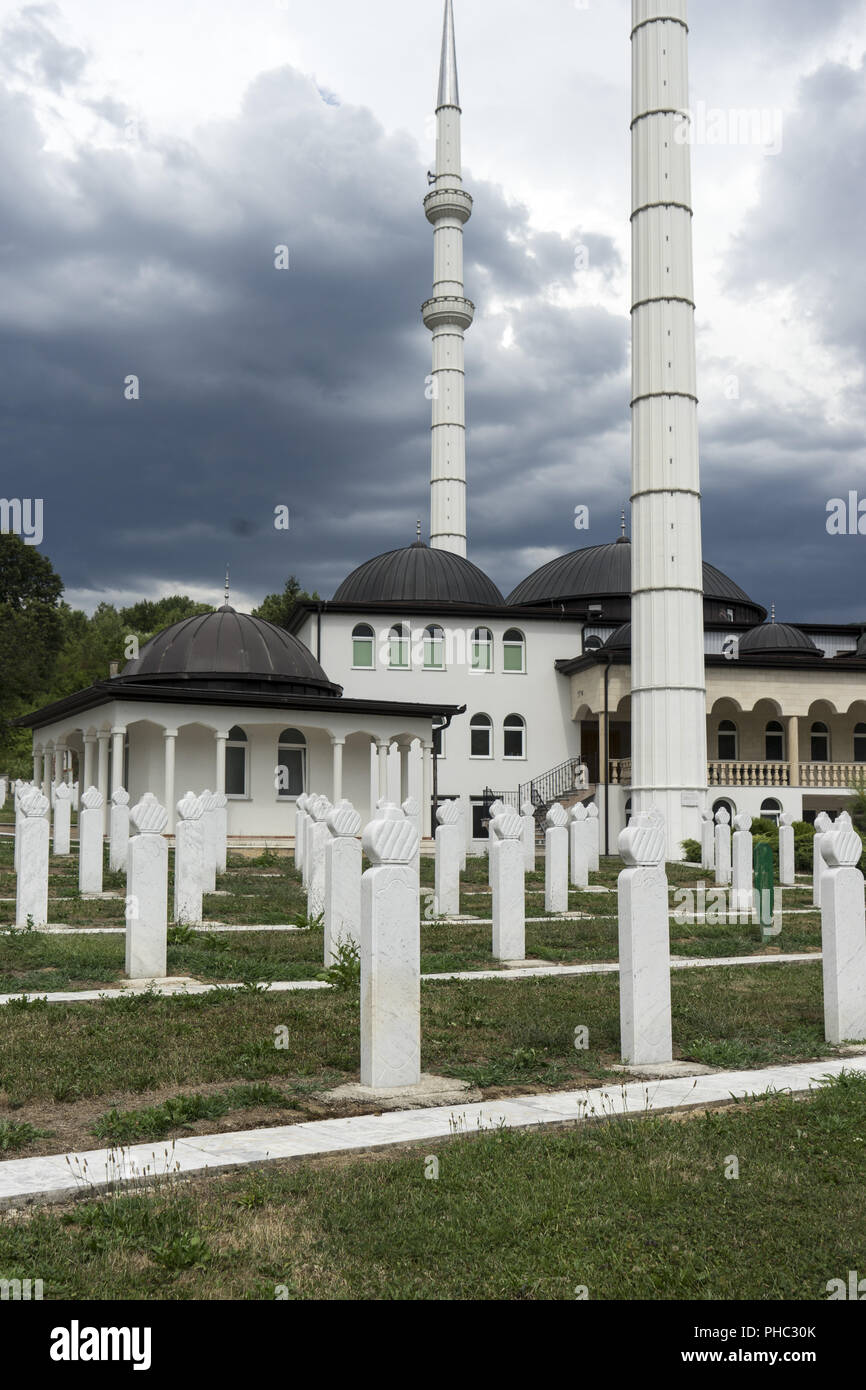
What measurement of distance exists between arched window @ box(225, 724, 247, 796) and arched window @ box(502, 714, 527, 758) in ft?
40.7

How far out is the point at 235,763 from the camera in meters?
36.7

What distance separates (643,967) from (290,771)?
29.9 m

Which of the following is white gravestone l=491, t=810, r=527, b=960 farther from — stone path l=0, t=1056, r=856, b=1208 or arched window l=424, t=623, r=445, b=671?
arched window l=424, t=623, r=445, b=671

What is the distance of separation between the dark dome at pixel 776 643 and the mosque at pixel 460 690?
116mm

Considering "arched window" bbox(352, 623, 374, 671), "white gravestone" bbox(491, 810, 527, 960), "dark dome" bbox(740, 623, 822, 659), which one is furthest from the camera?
"dark dome" bbox(740, 623, 822, 659)

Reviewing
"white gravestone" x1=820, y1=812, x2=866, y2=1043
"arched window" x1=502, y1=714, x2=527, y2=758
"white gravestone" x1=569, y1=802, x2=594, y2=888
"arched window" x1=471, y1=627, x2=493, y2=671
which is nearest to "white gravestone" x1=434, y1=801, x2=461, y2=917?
"white gravestone" x1=569, y1=802, x2=594, y2=888

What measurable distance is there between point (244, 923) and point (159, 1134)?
9.33 meters

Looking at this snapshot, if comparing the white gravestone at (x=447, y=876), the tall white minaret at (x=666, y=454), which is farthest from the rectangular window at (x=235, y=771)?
the white gravestone at (x=447, y=876)

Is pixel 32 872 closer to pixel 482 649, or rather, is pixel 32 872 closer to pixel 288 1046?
pixel 288 1046

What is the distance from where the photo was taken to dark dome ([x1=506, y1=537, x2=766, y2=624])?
50.8 m

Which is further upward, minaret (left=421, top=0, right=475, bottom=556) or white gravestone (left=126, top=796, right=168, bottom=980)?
minaret (left=421, top=0, right=475, bottom=556)

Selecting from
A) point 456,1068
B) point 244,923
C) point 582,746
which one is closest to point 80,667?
point 582,746
